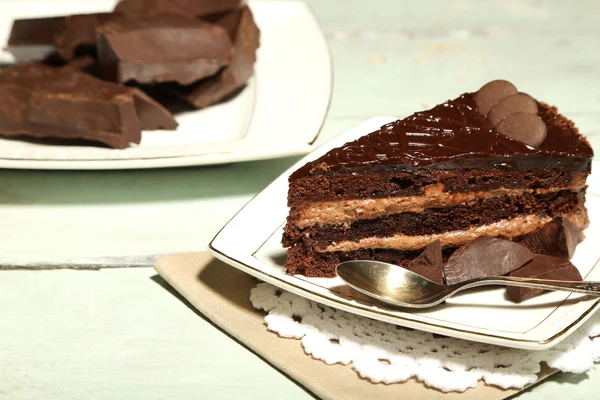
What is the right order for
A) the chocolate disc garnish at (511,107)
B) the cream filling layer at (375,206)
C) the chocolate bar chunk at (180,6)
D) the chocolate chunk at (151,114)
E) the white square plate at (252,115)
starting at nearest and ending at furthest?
the cream filling layer at (375,206), the chocolate disc garnish at (511,107), the white square plate at (252,115), the chocolate chunk at (151,114), the chocolate bar chunk at (180,6)

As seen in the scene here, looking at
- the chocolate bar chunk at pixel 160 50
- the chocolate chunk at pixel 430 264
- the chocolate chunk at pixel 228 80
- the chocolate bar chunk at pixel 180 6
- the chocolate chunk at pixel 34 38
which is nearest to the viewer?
the chocolate chunk at pixel 430 264

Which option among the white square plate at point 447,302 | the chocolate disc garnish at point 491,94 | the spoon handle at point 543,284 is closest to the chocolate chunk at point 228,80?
the white square plate at point 447,302

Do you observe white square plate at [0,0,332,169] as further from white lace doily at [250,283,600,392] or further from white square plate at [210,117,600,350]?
white lace doily at [250,283,600,392]

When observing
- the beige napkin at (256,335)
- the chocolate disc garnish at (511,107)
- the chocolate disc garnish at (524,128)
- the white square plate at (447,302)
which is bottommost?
the beige napkin at (256,335)

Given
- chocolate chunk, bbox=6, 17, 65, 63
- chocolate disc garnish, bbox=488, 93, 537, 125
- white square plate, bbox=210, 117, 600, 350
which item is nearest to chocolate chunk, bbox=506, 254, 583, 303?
white square plate, bbox=210, 117, 600, 350

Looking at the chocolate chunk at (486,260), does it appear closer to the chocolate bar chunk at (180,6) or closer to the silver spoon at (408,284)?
the silver spoon at (408,284)

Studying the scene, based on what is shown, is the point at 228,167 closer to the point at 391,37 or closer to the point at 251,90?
the point at 251,90
